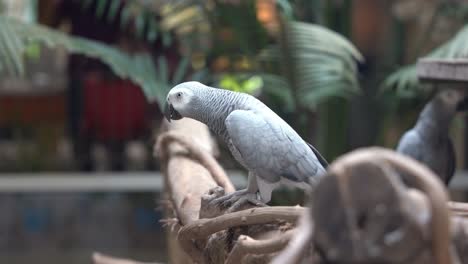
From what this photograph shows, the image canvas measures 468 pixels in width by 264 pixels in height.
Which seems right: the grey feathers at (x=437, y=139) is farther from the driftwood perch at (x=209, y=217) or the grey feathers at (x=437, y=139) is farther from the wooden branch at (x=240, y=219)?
the wooden branch at (x=240, y=219)

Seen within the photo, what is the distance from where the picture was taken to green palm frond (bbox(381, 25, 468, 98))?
128cm

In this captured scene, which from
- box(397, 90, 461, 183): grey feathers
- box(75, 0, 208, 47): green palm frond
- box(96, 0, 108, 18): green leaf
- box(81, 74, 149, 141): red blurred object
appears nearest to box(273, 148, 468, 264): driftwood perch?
box(397, 90, 461, 183): grey feathers

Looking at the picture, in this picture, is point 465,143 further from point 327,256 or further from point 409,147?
point 327,256

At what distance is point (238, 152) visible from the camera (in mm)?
747

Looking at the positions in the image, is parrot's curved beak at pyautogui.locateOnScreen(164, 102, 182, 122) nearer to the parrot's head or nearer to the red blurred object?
the parrot's head

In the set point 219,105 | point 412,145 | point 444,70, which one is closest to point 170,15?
point 412,145

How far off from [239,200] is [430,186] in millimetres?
392

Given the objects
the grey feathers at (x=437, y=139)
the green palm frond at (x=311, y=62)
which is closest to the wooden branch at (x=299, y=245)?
Result: the grey feathers at (x=437, y=139)

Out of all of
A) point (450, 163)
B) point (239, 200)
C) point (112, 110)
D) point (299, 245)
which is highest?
point (299, 245)

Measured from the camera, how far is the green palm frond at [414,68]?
1.28m

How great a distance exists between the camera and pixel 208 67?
1.75m

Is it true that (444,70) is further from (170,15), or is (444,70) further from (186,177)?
(170,15)

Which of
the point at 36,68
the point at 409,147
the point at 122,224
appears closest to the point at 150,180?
the point at 122,224

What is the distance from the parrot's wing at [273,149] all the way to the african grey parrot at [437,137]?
0.45 metres
